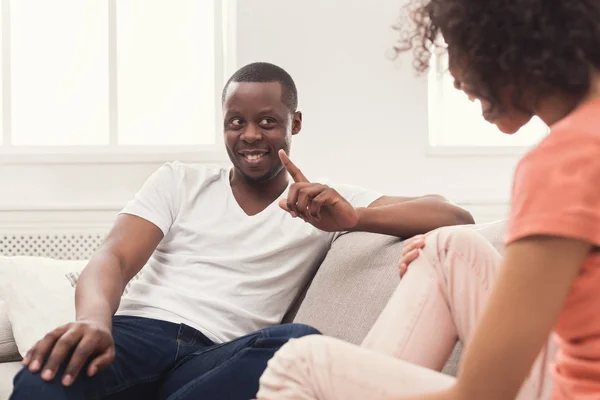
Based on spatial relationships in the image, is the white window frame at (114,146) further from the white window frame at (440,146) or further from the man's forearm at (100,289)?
the man's forearm at (100,289)

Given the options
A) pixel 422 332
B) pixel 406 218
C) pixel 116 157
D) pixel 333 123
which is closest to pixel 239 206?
pixel 406 218

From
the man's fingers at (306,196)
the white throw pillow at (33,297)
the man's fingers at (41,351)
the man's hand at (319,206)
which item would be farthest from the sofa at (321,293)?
the man's fingers at (41,351)

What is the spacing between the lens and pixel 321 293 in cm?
185

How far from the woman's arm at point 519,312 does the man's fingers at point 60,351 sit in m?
0.80

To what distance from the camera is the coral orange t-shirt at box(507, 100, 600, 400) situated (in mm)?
714

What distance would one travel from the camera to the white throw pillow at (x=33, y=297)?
2102mm

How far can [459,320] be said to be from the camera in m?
1.17

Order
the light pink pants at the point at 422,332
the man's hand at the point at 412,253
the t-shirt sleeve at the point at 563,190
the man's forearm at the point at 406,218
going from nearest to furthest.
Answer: the t-shirt sleeve at the point at 563,190
the light pink pants at the point at 422,332
the man's hand at the point at 412,253
the man's forearm at the point at 406,218

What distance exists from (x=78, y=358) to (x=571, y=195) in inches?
36.1

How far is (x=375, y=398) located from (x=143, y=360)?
77cm

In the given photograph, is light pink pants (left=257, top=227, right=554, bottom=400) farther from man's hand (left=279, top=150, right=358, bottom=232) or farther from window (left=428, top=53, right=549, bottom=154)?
window (left=428, top=53, right=549, bottom=154)

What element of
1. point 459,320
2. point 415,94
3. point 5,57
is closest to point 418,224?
point 459,320

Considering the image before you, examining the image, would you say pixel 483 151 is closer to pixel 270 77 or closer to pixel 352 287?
pixel 270 77

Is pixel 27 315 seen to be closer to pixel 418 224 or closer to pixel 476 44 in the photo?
pixel 418 224
